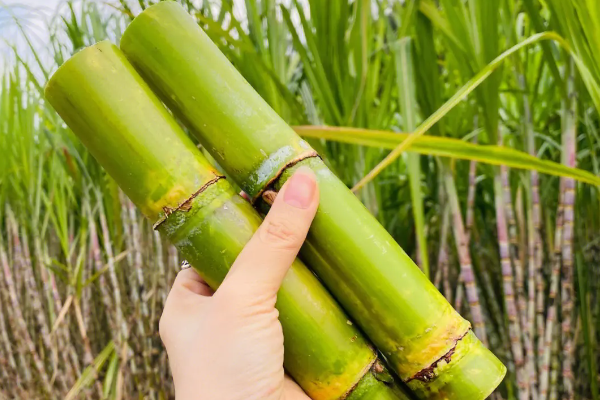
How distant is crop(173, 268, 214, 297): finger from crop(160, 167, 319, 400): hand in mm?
43

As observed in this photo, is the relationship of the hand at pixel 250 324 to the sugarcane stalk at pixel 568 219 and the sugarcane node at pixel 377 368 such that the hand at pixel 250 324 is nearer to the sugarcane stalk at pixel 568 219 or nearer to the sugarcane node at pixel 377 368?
the sugarcane node at pixel 377 368

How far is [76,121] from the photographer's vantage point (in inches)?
14.0

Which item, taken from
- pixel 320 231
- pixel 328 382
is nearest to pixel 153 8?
pixel 320 231

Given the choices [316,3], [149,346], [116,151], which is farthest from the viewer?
[149,346]

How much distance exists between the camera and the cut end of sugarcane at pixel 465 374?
1.18 ft

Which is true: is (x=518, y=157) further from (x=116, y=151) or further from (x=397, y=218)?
(x=397, y=218)

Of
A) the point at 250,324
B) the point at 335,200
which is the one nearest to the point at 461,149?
the point at 335,200

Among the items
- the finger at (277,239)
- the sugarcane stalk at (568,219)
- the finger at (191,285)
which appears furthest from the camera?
→ the sugarcane stalk at (568,219)

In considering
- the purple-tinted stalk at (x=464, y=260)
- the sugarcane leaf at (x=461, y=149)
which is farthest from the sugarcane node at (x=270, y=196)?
the purple-tinted stalk at (x=464, y=260)

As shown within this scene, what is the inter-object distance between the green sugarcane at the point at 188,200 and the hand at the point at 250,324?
0.02m

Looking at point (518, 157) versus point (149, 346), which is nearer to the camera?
point (518, 157)

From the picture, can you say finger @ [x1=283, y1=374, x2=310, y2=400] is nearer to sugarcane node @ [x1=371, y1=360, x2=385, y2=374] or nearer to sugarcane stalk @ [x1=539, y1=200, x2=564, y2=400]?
sugarcane node @ [x1=371, y1=360, x2=385, y2=374]

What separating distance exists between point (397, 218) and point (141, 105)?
663 millimetres

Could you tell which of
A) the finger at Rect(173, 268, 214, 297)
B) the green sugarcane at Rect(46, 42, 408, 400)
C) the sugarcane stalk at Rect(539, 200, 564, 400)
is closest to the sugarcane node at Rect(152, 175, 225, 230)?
the green sugarcane at Rect(46, 42, 408, 400)
